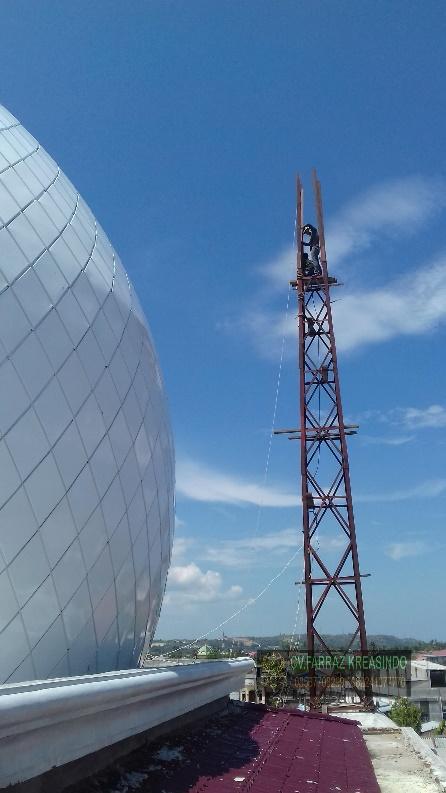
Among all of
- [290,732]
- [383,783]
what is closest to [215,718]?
[290,732]

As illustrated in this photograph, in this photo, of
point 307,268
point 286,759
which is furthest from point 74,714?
point 307,268

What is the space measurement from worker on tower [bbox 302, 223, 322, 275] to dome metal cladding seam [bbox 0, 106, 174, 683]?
20.6m

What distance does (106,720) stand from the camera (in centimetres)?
695

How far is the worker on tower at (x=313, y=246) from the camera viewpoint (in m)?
31.6

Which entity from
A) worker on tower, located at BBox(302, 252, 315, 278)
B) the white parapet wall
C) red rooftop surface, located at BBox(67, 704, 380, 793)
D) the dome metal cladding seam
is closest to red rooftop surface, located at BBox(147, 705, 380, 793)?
red rooftop surface, located at BBox(67, 704, 380, 793)

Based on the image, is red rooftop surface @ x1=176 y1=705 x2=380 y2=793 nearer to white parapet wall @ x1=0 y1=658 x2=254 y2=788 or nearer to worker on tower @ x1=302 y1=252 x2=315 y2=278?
white parapet wall @ x1=0 y1=658 x2=254 y2=788

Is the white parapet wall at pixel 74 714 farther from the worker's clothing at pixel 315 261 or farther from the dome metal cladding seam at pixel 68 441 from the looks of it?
the worker's clothing at pixel 315 261

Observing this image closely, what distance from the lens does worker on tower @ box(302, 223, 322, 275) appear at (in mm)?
31641

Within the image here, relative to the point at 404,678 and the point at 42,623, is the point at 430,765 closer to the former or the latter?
the point at 42,623

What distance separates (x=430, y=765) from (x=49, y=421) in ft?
32.1

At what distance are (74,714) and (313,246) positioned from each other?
28553 mm

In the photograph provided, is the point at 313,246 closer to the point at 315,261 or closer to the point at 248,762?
the point at 315,261

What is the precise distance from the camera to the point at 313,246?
32031 mm

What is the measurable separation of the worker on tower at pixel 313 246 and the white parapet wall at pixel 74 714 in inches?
975
